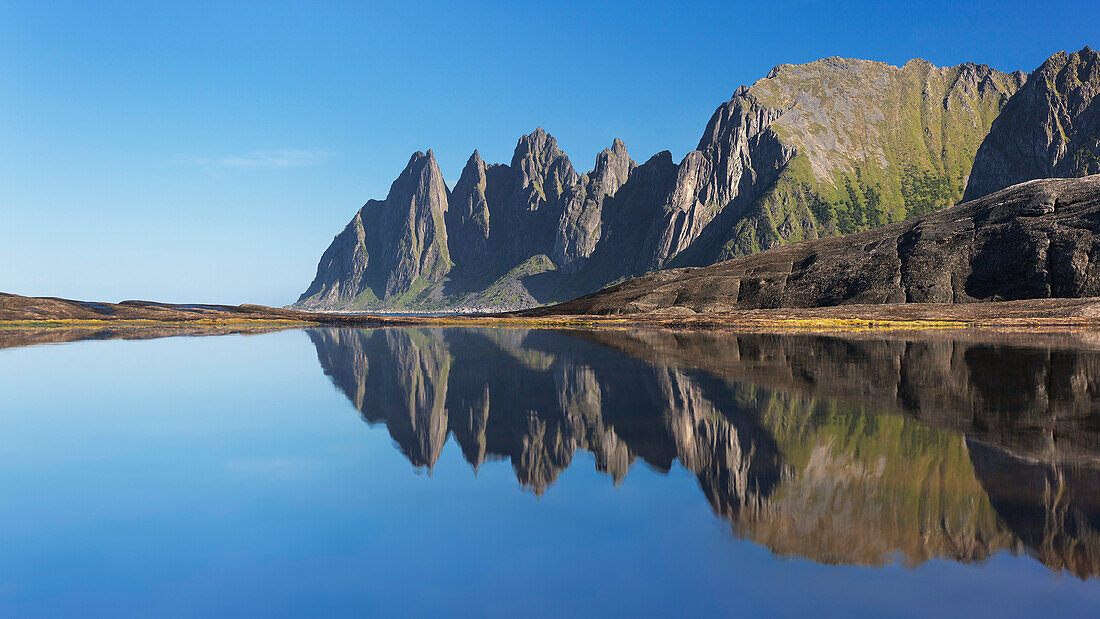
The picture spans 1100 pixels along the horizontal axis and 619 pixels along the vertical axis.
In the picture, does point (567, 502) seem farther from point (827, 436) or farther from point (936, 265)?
point (936, 265)

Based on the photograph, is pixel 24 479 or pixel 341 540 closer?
pixel 341 540

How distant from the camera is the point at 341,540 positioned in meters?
12.1

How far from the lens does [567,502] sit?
1436 cm

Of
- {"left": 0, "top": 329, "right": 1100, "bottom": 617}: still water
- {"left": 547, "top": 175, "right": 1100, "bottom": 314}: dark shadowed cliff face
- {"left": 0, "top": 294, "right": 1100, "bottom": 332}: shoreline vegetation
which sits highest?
{"left": 547, "top": 175, "right": 1100, "bottom": 314}: dark shadowed cliff face

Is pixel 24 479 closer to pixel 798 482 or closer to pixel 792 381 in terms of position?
pixel 798 482

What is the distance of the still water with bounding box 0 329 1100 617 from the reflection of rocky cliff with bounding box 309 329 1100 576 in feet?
0.35

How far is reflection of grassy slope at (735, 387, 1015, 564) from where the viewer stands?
37.6 ft

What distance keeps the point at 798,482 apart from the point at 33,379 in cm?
4504

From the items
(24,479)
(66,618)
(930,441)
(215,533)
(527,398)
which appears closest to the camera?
(66,618)

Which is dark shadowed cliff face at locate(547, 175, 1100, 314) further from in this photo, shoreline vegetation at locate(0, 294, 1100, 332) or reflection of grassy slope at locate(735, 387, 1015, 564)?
Result: reflection of grassy slope at locate(735, 387, 1015, 564)

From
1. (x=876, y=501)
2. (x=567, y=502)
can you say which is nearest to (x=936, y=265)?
(x=876, y=501)

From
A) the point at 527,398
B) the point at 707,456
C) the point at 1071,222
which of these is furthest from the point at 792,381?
the point at 1071,222

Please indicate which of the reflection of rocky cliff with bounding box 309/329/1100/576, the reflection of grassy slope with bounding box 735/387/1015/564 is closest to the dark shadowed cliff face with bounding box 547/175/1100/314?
the reflection of rocky cliff with bounding box 309/329/1100/576

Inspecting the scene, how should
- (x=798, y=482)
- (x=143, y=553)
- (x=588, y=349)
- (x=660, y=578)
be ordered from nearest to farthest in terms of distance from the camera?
(x=660, y=578) → (x=143, y=553) → (x=798, y=482) → (x=588, y=349)
